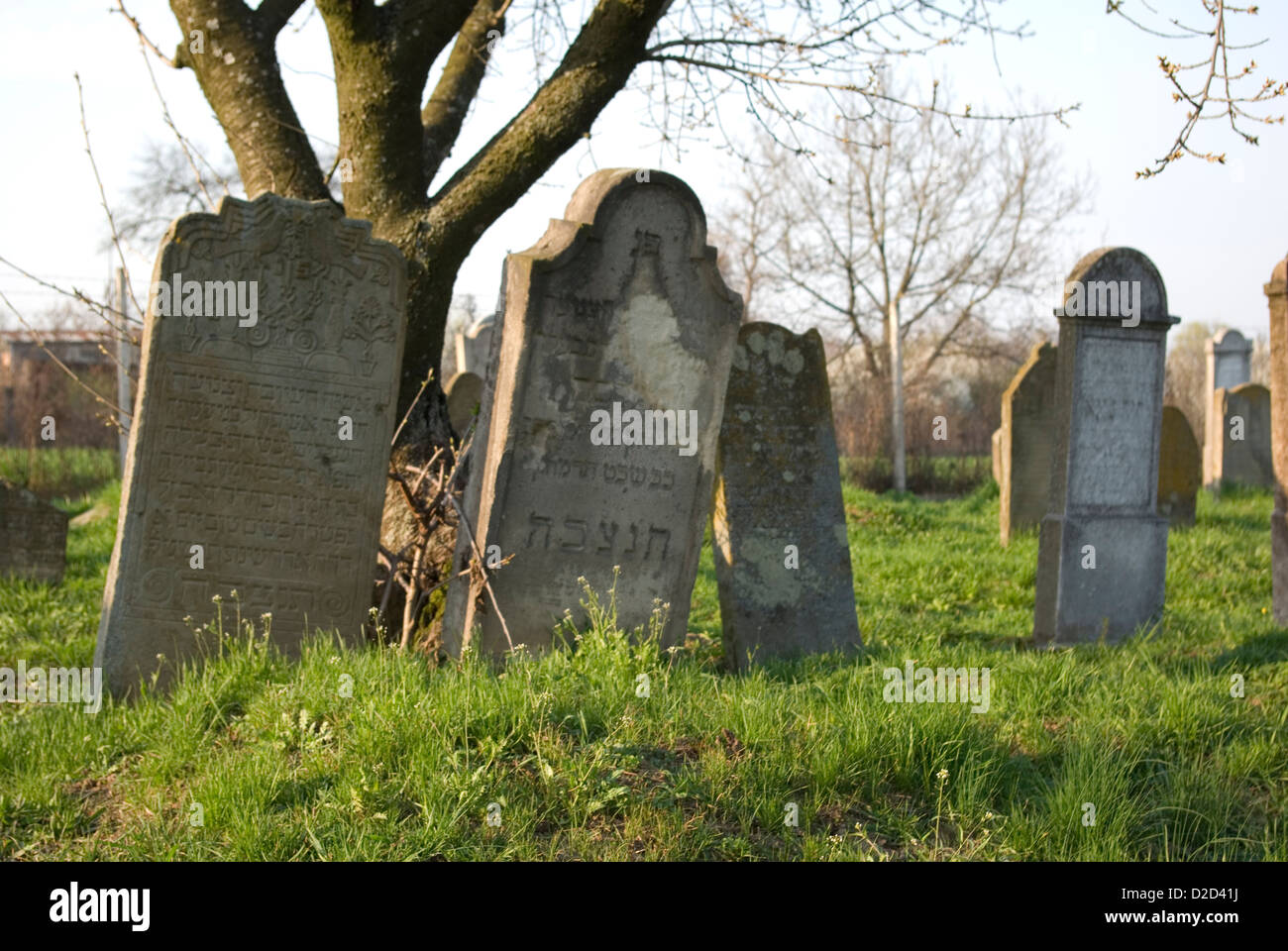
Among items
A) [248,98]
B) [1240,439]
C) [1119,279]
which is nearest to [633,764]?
[1119,279]

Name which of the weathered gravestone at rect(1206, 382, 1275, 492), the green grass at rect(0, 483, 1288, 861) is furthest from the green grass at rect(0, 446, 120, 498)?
the weathered gravestone at rect(1206, 382, 1275, 492)

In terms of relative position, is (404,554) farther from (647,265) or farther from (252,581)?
(647,265)

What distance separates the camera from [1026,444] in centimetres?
1101

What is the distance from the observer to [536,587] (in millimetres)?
5816

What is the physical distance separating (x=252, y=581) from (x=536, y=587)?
1.42 meters

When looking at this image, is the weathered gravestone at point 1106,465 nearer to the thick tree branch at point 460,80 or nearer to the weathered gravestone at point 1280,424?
the weathered gravestone at point 1280,424

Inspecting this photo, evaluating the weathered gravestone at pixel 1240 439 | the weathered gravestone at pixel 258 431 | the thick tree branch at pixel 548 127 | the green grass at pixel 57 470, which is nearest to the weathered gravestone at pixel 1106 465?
the thick tree branch at pixel 548 127

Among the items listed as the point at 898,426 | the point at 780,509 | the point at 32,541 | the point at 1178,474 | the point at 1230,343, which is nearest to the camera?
→ the point at 780,509

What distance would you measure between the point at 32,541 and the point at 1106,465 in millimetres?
7728

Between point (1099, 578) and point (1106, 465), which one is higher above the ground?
point (1106, 465)

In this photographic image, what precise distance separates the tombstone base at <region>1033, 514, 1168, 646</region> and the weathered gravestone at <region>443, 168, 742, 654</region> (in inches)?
97.7

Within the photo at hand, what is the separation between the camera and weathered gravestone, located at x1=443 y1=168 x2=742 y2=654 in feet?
18.8

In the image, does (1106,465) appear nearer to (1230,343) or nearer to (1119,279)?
(1119,279)
